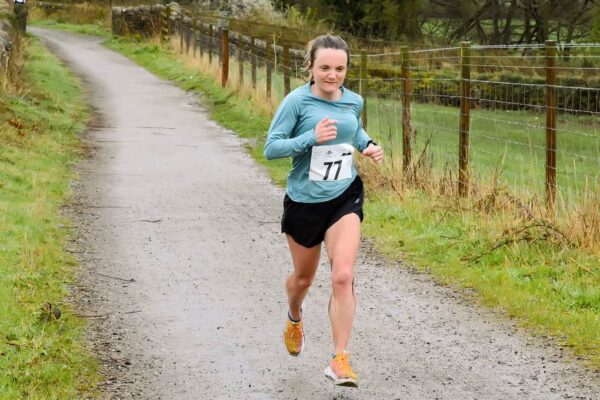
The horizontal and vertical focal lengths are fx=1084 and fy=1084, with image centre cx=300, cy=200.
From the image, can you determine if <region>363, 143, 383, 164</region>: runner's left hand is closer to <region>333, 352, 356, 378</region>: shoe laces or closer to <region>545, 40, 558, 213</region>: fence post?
<region>333, 352, 356, 378</region>: shoe laces

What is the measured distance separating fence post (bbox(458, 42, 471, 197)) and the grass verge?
0.24m

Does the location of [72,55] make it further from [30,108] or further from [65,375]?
[65,375]

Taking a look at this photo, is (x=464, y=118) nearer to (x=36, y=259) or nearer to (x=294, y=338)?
(x=36, y=259)

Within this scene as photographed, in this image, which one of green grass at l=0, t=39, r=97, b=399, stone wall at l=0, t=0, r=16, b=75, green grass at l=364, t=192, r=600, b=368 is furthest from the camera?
stone wall at l=0, t=0, r=16, b=75

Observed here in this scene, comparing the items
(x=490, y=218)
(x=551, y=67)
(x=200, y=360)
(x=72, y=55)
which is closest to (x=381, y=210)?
(x=490, y=218)

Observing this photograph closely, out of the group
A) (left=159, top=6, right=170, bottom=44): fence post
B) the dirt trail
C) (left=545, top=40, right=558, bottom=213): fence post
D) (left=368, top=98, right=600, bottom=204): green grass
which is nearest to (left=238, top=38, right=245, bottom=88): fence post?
(left=368, top=98, right=600, bottom=204): green grass

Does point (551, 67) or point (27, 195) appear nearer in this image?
point (551, 67)

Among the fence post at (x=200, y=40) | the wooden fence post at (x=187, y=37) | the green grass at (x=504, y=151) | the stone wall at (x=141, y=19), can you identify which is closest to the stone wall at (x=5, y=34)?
the fence post at (x=200, y=40)

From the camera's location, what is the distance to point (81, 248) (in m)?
9.36

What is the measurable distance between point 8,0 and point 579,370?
80.3 ft

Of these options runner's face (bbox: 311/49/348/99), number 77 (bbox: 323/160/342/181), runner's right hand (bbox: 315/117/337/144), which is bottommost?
number 77 (bbox: 323/160/342/181)

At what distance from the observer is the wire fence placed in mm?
9344

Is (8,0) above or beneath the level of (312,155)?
above

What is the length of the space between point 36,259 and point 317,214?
134 inches
